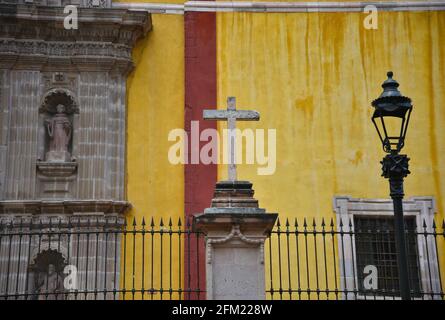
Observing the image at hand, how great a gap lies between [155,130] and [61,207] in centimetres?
247

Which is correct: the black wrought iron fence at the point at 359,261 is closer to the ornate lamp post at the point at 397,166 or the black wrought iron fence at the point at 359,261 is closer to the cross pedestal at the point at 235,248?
the cross pedestal at the point at 235,248

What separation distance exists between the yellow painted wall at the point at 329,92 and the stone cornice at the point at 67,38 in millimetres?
2052

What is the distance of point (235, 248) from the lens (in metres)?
9.41

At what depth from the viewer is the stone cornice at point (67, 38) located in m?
15.2

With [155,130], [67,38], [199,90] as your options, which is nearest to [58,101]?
[67,38]

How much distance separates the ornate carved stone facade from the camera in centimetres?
1470

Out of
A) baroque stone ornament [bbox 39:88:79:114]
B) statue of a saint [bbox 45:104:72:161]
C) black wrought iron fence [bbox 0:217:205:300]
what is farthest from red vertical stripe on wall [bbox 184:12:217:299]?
statue of a saint [bbox 45:104:72:161]

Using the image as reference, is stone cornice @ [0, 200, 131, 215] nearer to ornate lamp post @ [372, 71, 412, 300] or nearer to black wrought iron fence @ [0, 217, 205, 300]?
black wrought iron fence @ [0, 217, 205, 300]

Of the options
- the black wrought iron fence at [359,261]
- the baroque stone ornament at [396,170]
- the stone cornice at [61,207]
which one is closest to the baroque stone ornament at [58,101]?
the stone cornice at [61,207]

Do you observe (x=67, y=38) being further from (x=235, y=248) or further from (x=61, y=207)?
(x=235, y=248)

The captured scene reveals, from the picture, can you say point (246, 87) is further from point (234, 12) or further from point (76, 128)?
point (76, 128)
